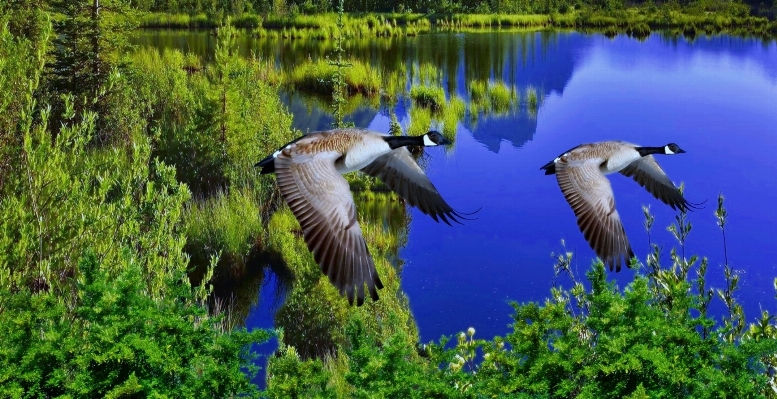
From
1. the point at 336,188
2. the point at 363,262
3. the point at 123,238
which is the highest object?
the point at 336,188

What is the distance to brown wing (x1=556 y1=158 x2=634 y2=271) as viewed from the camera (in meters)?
5.03

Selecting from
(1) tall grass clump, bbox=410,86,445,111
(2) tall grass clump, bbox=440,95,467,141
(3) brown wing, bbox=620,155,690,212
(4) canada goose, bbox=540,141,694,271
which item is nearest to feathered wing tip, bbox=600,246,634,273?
(4) canada goose, bbox=540,141,694,271

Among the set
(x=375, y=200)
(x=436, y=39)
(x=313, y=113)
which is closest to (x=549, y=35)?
(x=436, y=39)

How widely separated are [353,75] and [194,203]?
379 inches

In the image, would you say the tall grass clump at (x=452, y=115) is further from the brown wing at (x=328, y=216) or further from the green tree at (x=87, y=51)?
the brown wing at (x=328, y=216)

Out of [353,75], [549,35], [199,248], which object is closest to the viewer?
[199,248]

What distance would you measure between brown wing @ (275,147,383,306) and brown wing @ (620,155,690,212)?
3.12m

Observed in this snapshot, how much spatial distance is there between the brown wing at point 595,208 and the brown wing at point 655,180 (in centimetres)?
110

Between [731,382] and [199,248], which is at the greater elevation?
[731,382]

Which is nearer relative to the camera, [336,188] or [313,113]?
[336,188]

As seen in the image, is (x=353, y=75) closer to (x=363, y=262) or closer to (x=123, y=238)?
(x=123, y=238)

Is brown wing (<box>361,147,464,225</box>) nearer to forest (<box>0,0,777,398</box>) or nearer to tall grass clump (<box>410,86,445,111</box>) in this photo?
forest (<box>0,0,777,398</box>)

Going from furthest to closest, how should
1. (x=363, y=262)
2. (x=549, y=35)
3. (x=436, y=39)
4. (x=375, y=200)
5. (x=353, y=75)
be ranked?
(x=549, y=35) < (x=436, y=39) < (x=353, y=75) < (x=375, y=200) < (x=363, y=262)

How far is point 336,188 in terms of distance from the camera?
13.1ft
